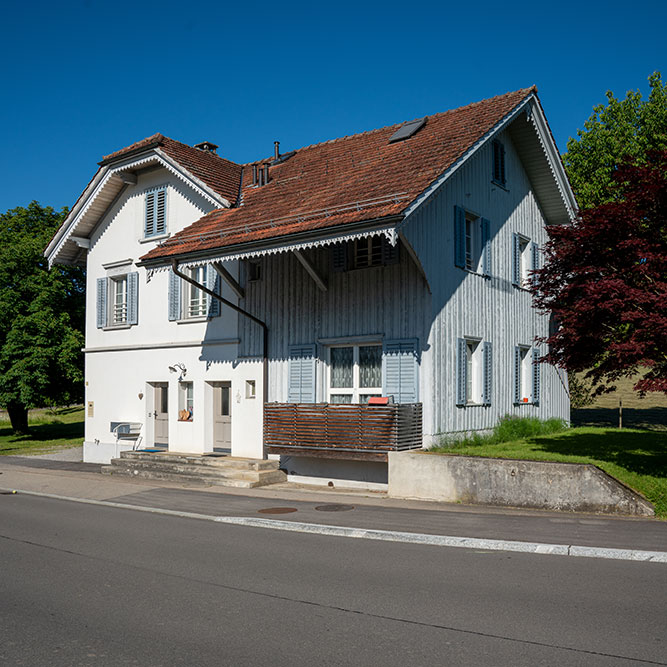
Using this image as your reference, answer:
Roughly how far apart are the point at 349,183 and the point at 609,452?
8203 millimetres

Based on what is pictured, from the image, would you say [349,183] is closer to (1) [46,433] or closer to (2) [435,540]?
(2) [435,540]

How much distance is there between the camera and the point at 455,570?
8.43 meters

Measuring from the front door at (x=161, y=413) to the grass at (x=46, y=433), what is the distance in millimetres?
7219

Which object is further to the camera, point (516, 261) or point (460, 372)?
point (516, 261)

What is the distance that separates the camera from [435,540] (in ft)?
34.2

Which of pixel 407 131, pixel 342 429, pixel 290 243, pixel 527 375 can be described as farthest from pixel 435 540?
pixel 407 131

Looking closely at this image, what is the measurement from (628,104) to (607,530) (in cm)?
2594

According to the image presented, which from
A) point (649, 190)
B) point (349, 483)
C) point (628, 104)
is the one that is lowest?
point (349, 483)

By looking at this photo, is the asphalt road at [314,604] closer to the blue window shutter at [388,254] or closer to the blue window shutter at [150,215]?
the blue window shutter at [388,254]

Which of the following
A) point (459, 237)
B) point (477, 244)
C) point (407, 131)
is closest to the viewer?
point (459, 237)

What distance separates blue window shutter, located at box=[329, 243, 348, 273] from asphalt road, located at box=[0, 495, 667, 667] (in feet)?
26.5

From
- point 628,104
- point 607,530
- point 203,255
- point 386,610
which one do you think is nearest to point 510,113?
point 203,255

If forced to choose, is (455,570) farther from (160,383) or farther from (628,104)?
(628,104)

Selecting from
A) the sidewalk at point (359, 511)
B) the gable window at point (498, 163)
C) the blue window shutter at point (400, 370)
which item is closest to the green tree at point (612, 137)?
the gable window at point (498, 163)
